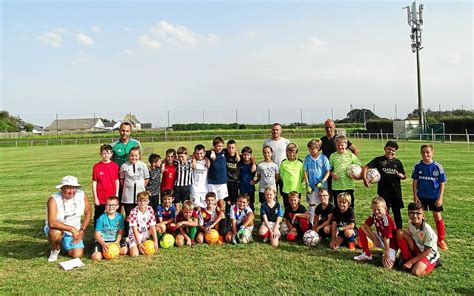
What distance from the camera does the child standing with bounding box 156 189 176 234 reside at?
22.0 feet

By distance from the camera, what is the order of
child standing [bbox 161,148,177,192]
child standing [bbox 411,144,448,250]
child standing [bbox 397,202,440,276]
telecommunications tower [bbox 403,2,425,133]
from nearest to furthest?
1. child standing [bbox 397,202,440,276]
2. child standing [bbox 411,144,448,250]
3. child standing [bbox 161,148,177,192]
4. telecommunications tower [bbox 403,2,425,133]

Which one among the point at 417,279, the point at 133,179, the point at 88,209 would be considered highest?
the point at 133,179

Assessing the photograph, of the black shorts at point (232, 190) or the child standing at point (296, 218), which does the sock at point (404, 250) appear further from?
the black shorts at point (232, 190)

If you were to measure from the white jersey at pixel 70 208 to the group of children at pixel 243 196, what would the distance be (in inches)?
14.4

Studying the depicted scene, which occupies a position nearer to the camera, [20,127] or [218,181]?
[218,181]

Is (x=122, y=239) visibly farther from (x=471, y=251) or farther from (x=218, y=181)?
(x=471, y=251)

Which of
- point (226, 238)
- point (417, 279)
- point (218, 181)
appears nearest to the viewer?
point (417, 279)

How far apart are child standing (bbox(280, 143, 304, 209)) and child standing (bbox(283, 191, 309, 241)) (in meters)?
0.20

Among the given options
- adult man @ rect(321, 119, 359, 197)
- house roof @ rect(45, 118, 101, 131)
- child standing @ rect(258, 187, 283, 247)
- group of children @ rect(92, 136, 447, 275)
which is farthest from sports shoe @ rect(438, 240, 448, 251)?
house roof @ rect(45, 118, 101, 131)

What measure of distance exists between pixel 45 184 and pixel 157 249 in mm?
9828

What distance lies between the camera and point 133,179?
264 inches

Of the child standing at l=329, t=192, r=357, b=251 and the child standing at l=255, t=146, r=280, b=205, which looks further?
the child standing at l=255, t=146, r=280, b=205

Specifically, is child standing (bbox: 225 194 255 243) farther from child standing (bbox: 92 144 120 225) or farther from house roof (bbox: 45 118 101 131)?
house roof (bbox: 45 118 101 131)

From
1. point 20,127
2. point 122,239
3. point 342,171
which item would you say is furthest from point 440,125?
point 20,127
